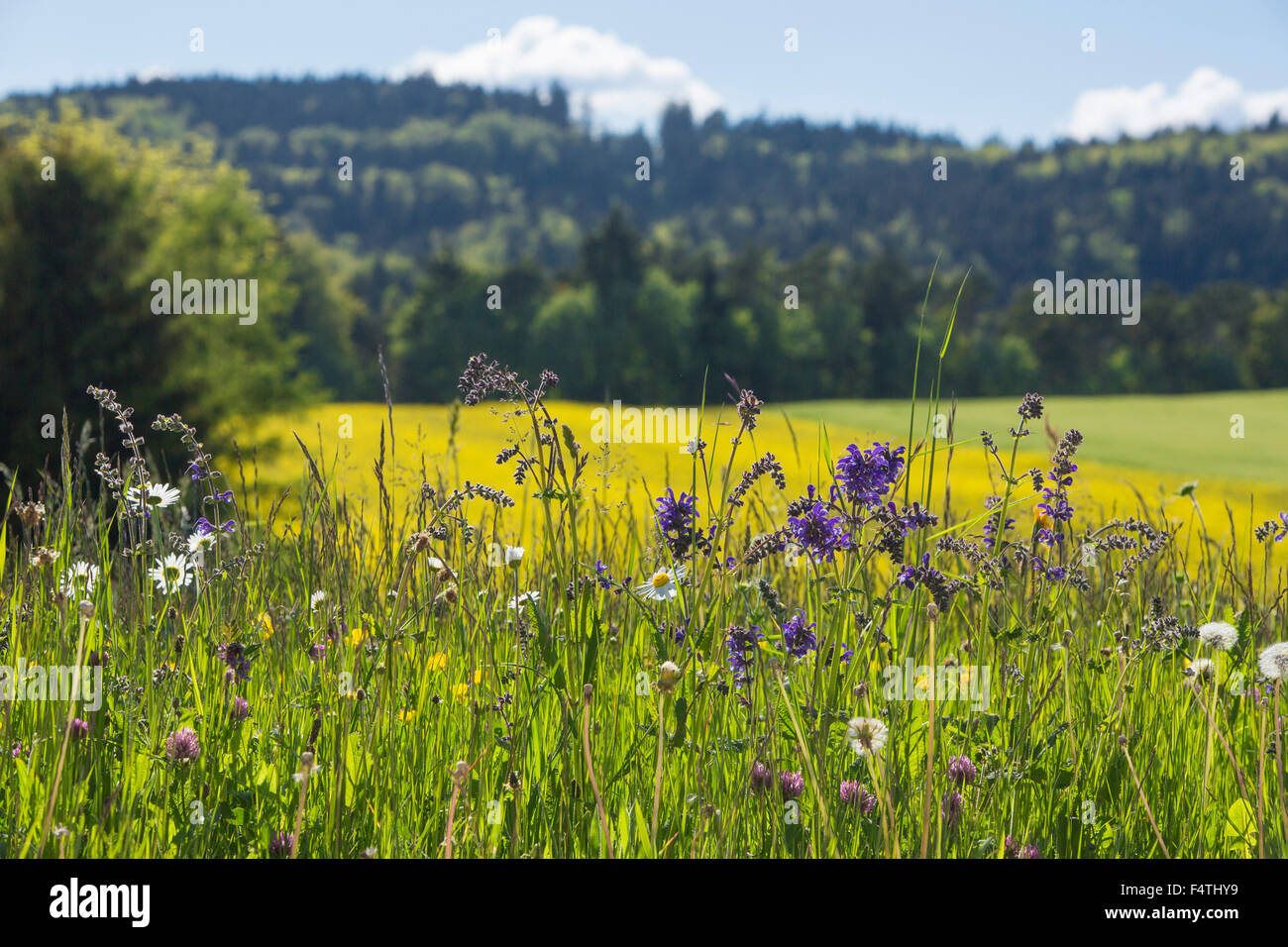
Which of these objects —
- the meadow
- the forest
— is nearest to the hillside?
the forest

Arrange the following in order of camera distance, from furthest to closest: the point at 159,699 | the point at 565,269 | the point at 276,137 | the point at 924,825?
the point at 276,137
the point at 565,269
the point at 159,699
the point at 924,825

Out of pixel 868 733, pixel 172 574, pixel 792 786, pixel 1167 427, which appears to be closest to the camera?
pixel 868 733

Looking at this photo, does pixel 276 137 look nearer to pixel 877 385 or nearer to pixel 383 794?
→ pixel 877 385

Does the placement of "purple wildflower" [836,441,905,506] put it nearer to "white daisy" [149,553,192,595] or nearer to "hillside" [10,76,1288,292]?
"white daisy" [149,553,192,595]

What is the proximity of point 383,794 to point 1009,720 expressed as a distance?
125 cm

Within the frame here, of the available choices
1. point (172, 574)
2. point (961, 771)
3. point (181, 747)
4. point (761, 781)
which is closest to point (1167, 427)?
point (961, 771)

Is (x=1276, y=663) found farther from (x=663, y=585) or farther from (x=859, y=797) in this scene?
(x=663, y=585)

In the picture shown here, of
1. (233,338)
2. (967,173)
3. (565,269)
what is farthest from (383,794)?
(967,173)

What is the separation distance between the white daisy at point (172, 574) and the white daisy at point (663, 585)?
1.04m

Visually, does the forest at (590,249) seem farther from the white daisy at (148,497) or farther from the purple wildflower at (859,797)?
the white daisy at (148,497)

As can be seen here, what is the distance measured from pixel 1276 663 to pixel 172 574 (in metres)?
2.37

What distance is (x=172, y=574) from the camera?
234 cm

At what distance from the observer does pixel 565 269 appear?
215 feet
